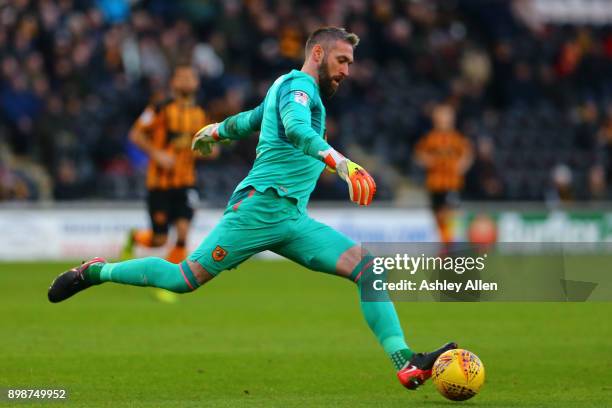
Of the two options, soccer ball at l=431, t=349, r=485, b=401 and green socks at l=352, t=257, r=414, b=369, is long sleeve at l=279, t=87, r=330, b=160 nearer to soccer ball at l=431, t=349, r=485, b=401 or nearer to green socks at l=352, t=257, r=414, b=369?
green socks at l=352, t=257, r=414, b=369

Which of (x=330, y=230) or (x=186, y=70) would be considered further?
(x=186, y=70)

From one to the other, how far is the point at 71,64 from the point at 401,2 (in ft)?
27.4

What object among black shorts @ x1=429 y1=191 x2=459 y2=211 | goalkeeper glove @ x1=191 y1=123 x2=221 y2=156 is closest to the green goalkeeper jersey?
goalkeeper glove @ x1=191 y1=123 x2=221 y2=156

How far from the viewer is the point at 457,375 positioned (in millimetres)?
6688

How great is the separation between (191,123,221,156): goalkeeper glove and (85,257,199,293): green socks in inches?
38.9

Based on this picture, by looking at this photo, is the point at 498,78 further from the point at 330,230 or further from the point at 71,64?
the point at 330,230

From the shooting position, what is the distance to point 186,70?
13359 mm

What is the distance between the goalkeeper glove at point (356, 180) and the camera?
6.24 m

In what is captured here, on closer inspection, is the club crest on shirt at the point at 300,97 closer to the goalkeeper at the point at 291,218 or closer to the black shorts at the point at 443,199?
the goalkeeper at the point at 291,218

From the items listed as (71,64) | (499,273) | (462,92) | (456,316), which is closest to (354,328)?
(456,316)

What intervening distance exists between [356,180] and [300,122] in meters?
0.59

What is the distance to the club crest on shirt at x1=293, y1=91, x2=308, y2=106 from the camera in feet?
22.1

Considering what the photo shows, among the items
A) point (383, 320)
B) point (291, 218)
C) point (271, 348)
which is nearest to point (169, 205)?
point (271, 348)

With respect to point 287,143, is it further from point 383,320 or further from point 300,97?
point 383,320
